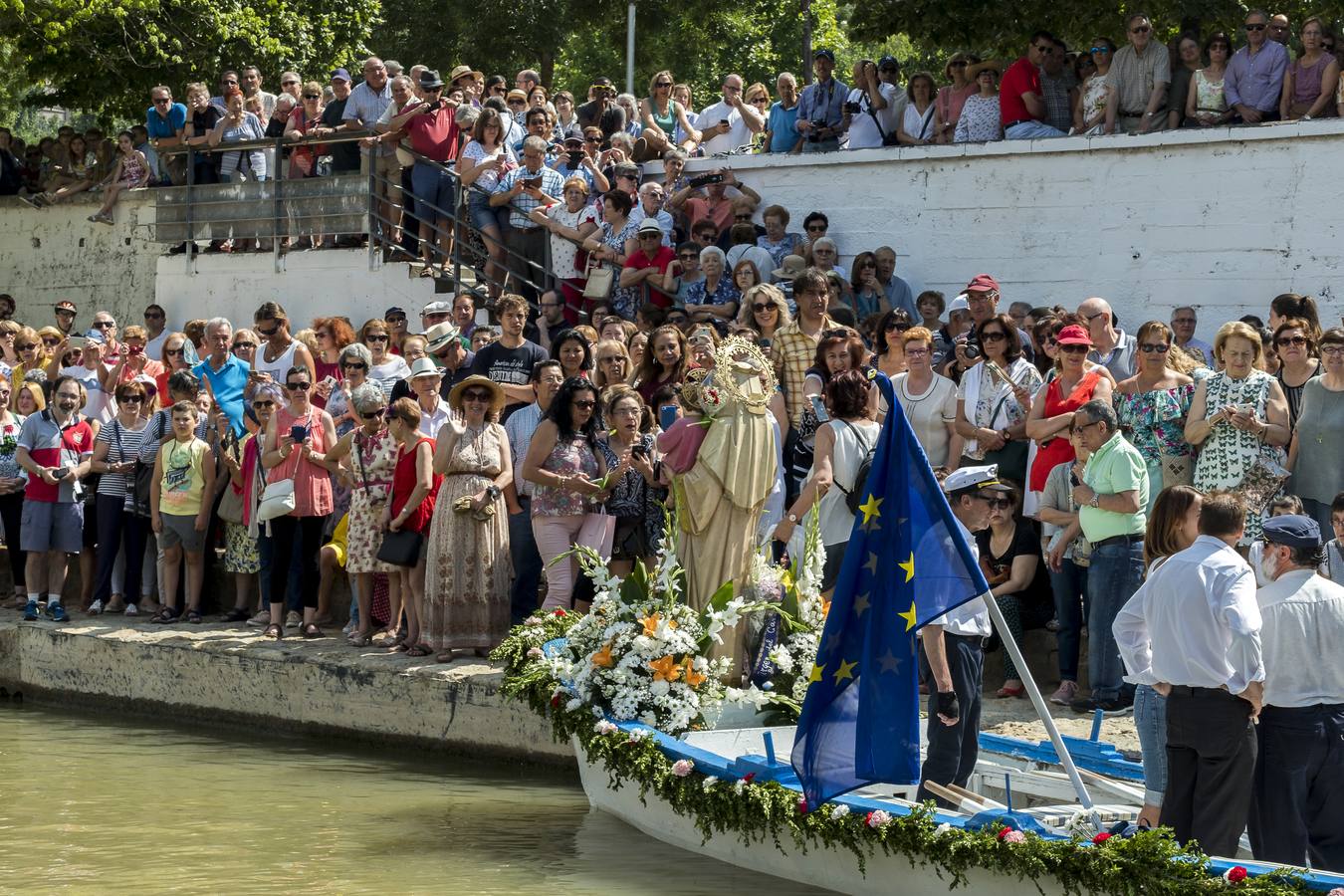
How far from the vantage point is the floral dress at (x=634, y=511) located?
11.7 m

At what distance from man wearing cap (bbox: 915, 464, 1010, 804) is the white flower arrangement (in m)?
1.83

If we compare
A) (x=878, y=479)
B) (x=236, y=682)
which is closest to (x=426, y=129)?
(x=236, y=682)

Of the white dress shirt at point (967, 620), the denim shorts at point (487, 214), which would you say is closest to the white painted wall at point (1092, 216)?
the denim shorts at point (487, 214)

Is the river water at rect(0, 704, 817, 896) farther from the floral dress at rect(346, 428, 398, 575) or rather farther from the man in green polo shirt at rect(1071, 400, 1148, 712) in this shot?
the man in green polo shirt at rect(1071, 400, 1148, 712)

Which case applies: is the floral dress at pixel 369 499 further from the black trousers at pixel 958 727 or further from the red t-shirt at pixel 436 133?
the red t-shirt at pixel 436 133

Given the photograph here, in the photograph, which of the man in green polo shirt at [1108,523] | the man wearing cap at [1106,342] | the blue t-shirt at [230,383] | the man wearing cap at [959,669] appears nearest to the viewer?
the man wearing cap at [959,669]

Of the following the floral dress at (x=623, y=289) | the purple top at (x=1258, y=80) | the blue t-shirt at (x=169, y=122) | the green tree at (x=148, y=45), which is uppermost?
the green tree at (x=148, y=45)

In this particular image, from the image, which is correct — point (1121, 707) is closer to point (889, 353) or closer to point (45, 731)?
point (889, 353)

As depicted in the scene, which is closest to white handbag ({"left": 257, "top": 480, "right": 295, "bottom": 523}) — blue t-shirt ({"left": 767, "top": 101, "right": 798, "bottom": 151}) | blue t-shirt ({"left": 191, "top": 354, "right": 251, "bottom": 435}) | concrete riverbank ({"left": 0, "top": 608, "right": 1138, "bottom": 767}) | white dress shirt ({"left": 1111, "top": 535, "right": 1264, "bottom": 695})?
concrete riverbank ({"left": 0, "top": 608, "right": 1138, "bottom": 767})

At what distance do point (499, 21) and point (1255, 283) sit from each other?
61.4ft

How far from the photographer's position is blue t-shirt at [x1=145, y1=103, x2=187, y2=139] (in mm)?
20531

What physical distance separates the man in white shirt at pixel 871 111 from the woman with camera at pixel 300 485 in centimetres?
604

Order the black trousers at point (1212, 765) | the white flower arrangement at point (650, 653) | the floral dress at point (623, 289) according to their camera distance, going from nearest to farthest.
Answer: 1. the black trousers at point (1212, 765)
2. the white flower arrangement at point (650, 653)
3. the floral dress at point (623, 289)

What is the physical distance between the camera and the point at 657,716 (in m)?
9.59
